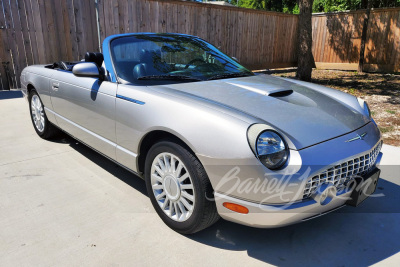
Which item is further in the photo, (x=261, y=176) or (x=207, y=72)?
(x=207, y=72)

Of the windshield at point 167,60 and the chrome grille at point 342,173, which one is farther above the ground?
the windshield at point 167,60

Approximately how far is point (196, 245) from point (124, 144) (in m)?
1.08

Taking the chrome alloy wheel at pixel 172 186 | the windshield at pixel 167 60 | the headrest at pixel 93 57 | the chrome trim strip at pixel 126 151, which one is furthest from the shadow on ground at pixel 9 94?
the chrome alloy wheel at pixel 172 186

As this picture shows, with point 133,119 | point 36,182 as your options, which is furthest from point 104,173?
point 133,119

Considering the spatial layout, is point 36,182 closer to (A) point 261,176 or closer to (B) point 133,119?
(B) point 133,119

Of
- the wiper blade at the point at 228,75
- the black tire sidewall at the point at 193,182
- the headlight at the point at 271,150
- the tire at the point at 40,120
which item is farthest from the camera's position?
the tire at the point at 40,120

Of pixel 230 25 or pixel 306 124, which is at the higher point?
pixel 230 25

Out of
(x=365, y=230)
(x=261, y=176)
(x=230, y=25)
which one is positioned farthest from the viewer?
(x=230, y=25)

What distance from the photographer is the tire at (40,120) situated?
14.6 feet

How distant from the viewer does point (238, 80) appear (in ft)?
10.2

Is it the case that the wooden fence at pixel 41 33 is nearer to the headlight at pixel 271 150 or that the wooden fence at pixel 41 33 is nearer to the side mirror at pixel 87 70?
the side mirror at pixel 87 70

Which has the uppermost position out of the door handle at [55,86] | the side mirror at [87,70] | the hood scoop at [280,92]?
the side mirror at [87,70]

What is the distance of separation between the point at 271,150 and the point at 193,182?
1.94 feet

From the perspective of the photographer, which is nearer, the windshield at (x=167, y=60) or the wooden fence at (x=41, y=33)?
the windshield at (x=167, y=60)
